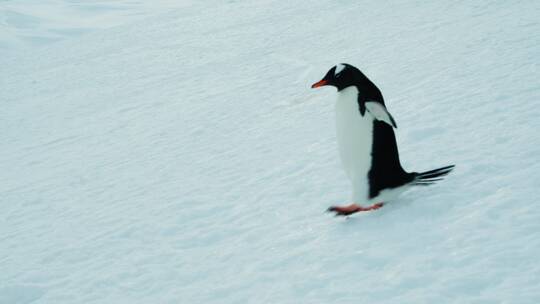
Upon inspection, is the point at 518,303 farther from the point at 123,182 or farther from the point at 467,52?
the point at 467,52

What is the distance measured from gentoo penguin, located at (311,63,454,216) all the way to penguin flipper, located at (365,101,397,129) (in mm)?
17

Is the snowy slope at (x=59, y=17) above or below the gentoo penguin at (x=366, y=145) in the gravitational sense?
above

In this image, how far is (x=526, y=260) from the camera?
197cm

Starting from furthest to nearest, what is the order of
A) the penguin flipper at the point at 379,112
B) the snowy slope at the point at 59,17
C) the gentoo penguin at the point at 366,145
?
the snowy slope at the point at 59,17, the gentoo penguin at the point at 366,145, the penguin flipper at the point at 379,112

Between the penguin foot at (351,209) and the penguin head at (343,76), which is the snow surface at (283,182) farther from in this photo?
the penguin head at (343,76)

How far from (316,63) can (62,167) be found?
3484mm

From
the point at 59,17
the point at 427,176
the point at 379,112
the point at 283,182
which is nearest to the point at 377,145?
the point at 379,112

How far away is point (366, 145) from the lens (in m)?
2.70

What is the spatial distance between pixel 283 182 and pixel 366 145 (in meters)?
0.92

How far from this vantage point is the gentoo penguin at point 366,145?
2.67 metres

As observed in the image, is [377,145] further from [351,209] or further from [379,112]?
[351,209]

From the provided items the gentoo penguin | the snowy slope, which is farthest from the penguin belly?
the snowy slope

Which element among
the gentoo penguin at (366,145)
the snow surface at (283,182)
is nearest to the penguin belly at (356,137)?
the gentoo penguin at (366,145)

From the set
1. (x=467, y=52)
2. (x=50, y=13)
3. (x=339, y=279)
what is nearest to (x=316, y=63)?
(x=467, y=52)
